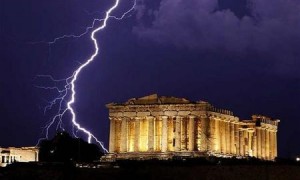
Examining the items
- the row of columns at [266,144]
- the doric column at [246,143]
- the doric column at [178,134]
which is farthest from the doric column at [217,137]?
the row of columns at [266,144]

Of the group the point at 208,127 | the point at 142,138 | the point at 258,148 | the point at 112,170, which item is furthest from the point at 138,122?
the point at 112,170

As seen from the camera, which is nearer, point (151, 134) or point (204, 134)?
point (204, 134)

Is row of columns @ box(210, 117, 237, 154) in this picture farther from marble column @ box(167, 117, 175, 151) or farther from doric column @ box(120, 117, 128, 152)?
doric column @ box(120, 117, 128, 152)

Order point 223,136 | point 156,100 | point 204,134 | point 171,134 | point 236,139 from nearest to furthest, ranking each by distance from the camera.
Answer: point 204,134
point 171,134
point 156,100
point 223,136
point 236,139

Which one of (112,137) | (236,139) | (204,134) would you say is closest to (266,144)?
(236,139)

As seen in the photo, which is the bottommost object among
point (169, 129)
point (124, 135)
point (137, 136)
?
point (137, 136)

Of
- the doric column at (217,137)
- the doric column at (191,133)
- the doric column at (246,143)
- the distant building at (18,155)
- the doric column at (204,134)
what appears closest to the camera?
the doric column at (204,134)

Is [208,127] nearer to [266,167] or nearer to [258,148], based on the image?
[258,148]

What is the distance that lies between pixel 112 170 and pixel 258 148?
37.9 metres

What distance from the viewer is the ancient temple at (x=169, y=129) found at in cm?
8394

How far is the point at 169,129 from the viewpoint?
8588 centimetres

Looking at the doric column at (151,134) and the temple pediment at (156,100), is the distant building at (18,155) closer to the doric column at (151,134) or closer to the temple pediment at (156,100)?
the temple pediment at (156,100)

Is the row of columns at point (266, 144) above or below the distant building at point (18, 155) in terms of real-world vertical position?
above

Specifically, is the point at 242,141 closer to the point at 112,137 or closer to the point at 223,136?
the point at 223,136
